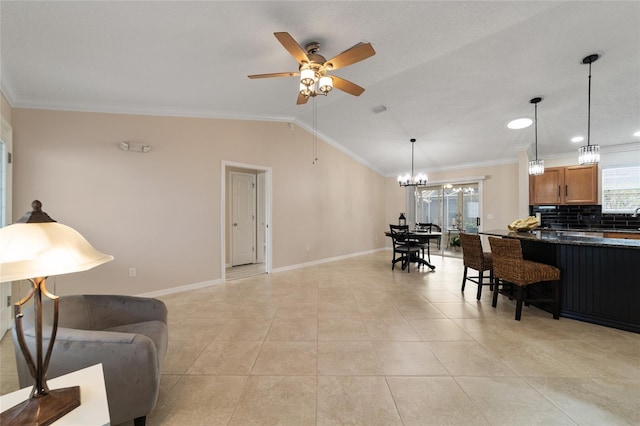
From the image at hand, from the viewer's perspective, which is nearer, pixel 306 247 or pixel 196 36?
pixel 196 36

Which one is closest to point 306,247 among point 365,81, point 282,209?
point 282,209

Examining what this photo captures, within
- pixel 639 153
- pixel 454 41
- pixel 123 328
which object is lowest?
pixel 123 328

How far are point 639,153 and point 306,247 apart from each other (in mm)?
6904

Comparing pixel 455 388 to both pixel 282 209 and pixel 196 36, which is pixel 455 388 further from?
pixel 282 209

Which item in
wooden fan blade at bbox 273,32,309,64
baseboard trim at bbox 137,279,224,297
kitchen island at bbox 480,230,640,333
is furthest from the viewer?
baseboard trim at bbox 137,279,224,297

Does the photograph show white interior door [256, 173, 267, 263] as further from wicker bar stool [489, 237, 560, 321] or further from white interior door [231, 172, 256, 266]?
wicker bar stool [489, 237, 560, 321]

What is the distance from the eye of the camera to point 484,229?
657 cm

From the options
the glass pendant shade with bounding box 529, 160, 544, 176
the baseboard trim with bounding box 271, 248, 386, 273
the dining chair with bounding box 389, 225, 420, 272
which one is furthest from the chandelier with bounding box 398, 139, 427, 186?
the baseboard trim with bounding box 271, 248, 386, 273

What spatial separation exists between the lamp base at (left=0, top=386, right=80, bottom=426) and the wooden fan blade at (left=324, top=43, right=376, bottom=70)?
2.65 m

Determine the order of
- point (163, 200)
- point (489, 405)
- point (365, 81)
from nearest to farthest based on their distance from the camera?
point (489, 405), point (365, 81), point (163, 200)

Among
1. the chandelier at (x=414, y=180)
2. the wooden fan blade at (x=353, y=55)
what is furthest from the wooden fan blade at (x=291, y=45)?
the chandelier at (x=414, y=180)

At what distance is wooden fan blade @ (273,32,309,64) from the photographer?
1941 millimetres

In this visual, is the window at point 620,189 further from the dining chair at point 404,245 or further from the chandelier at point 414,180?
the dining chair at point 404,245

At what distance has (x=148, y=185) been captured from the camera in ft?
12.0
